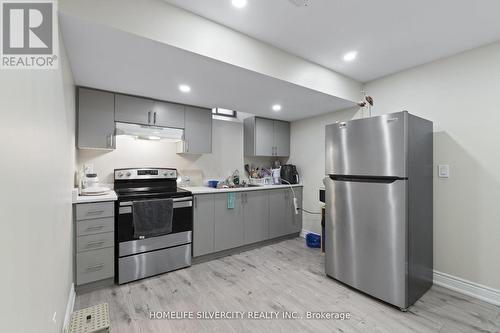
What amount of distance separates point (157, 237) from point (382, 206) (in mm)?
2380


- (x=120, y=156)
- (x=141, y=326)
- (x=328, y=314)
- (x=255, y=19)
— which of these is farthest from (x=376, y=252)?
(x=120, y=156)

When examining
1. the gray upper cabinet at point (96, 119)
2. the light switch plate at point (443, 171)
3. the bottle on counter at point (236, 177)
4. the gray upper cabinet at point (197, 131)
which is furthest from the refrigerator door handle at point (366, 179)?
the gray upper cabinet at point (96, 119)

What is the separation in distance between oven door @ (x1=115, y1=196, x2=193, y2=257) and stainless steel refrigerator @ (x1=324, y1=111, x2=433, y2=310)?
170cm

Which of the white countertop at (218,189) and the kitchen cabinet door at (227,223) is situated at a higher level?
the white countertop at (218,189)

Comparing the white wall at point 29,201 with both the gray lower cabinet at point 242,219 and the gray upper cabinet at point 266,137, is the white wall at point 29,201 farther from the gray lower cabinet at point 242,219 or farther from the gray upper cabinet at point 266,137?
the gray upper cabinet at point 266,137

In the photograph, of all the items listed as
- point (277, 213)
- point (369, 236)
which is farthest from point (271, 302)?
point (277, 213)

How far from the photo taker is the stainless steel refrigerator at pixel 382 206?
1.98 m

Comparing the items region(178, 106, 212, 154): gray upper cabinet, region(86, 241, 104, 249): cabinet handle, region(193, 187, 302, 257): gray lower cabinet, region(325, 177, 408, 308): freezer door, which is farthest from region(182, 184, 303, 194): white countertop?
region(325, 177, 408, 308): freezer door

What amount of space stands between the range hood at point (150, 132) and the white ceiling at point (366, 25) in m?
1.60

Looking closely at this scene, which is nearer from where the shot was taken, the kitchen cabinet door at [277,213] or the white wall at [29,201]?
the white wall at [29,201]

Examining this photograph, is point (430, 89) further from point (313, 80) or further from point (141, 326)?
point (141, 326)

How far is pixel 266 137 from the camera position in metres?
4.00

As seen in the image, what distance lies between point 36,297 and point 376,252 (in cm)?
239

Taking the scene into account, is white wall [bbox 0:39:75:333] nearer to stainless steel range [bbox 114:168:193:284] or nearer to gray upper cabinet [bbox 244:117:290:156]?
stainless steel range [bbox 114:168:193:284]
